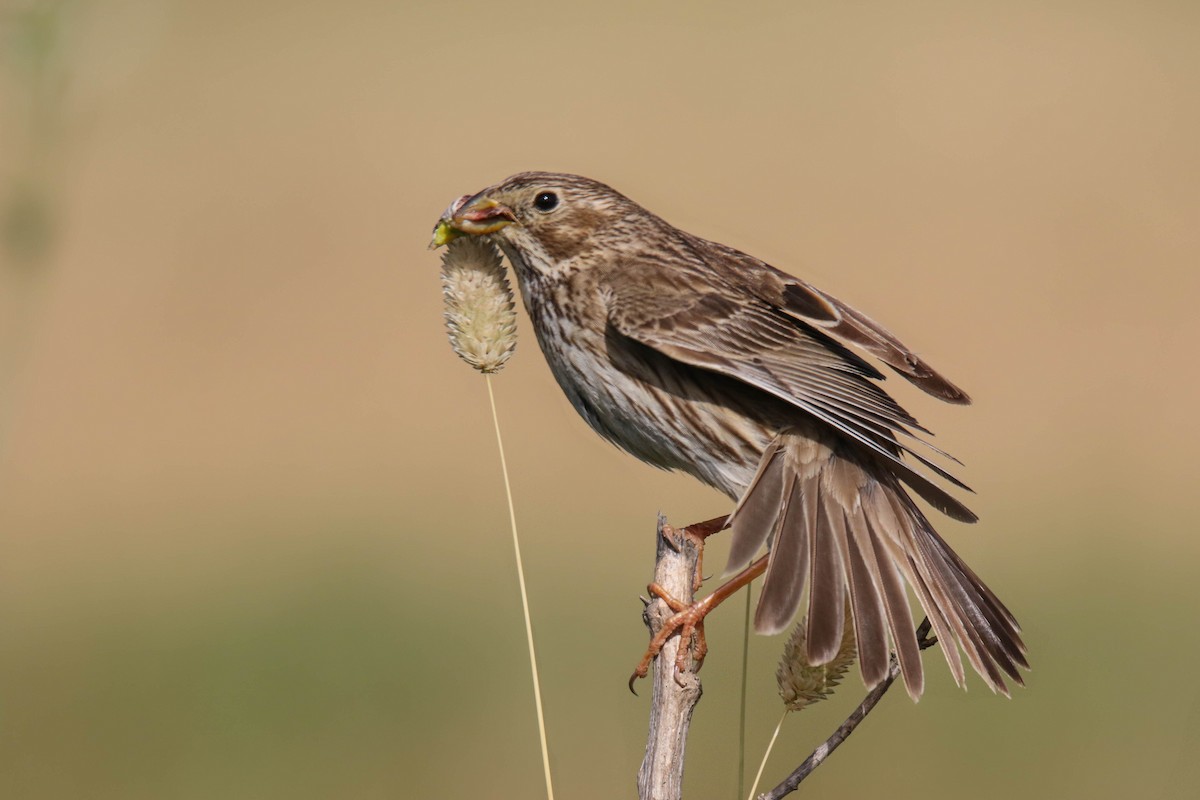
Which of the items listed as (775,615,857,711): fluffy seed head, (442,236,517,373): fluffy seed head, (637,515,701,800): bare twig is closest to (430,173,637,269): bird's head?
(442,236,517,373): fluffy seed head

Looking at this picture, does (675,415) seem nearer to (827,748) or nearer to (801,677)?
(801,677)

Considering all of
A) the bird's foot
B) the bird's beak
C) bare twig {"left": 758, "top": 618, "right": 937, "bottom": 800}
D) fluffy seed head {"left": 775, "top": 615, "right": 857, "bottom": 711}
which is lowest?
bare twig {"left": 758, "top": 618, "right": 937, "bottom": 800}

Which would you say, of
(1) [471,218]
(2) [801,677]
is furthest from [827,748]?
(1) [471,218]

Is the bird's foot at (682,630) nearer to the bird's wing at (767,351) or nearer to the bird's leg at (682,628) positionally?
the bird's leg at (682,628)

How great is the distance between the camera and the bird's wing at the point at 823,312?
3.86m

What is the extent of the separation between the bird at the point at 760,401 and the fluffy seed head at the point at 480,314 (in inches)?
23.9

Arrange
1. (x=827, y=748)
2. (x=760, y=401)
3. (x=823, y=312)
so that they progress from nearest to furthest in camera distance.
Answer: (x=827, y=748)
(x=760, y=401)
(x=823, y=312)

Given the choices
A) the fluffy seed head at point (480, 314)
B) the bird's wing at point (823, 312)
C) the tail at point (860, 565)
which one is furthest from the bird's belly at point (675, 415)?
the fluffy seed head at point (480, 314)

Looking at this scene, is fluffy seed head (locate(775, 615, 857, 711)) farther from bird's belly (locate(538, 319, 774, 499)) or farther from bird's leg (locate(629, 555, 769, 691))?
bird's belly (locate(538, 319, 774, 499))

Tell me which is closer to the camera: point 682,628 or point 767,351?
point 682,628

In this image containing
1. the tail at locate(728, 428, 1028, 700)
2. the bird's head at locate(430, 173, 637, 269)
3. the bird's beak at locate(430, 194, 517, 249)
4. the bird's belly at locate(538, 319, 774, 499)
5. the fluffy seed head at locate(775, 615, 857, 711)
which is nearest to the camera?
the fluffy seed head at locate(775, 615, 857, 711)

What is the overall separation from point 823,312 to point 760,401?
0.32 metres

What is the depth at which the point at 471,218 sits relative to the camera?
12.9 feet

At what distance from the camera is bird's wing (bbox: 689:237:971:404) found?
386cm
